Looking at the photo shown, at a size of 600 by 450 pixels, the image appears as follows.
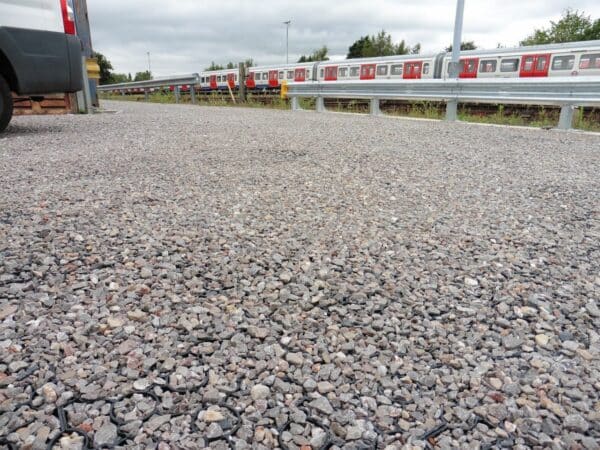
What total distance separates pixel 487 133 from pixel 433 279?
18.8 feet

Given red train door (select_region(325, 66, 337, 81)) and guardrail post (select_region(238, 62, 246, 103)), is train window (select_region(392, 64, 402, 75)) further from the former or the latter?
guardrail post (select_region(238, 62, 246, 103))

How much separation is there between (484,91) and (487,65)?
9.06 metres

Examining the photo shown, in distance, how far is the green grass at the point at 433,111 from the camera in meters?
9.11

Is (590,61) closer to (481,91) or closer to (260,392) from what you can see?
(481,91)

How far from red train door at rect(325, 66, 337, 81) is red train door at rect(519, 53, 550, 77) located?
31.1 feet

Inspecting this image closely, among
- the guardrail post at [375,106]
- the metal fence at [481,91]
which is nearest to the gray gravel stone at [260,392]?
the metal fence at [481,91]

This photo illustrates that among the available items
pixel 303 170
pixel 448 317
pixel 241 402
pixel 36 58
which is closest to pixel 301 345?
pixel 241 402

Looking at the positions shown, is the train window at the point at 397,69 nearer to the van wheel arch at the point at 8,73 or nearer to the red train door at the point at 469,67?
the red train door at the point at 469,67

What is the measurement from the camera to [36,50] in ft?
18.7

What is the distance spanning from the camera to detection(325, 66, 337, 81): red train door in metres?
22.4

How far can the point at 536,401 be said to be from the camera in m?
1.35

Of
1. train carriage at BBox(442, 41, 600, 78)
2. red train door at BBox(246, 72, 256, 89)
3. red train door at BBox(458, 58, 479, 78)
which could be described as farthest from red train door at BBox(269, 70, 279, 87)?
red train door at BBox(458, 58, 479, 78)

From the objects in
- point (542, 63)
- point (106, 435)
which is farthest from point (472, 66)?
point (106, 435)

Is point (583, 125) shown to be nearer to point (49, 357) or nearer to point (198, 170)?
point (198, 170)
